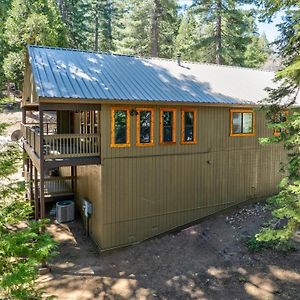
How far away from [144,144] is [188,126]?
6.84ft

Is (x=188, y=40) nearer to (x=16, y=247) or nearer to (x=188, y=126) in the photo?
(x=188, y=126)

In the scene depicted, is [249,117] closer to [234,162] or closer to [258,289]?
[234,162]

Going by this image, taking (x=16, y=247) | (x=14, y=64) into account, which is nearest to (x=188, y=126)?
(x=16, y=247)

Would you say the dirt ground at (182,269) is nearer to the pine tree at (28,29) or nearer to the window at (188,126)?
the window at (188,126)

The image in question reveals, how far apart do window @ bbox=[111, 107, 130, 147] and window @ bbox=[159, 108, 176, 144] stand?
1397 millimetres

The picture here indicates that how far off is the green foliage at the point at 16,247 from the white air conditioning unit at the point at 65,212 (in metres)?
8.80

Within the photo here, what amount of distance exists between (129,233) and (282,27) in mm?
8390

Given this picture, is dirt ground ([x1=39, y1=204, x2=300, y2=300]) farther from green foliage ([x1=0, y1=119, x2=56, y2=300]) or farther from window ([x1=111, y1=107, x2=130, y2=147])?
window ([x1=111, y1=107, x2=130, y2=147])

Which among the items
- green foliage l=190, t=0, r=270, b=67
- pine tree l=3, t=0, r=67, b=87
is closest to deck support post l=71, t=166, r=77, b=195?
pine tree l=3, t=0, r=67, b=87

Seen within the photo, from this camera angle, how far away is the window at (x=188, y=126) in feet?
41.6

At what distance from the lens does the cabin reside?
36.7 ft

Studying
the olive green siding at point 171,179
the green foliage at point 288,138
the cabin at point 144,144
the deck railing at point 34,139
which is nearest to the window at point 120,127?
the cabin at point 144,144

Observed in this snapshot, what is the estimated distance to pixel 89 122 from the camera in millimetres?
13664

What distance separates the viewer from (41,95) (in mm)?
9914
